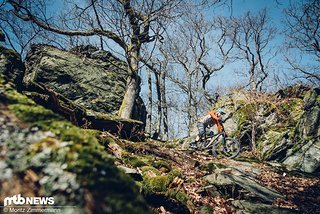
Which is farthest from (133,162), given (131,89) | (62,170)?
(131,89)

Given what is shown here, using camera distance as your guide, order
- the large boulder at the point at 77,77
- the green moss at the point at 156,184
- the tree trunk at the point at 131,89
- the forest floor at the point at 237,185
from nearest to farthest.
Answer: the green moss at the point at 156,184, the forest floor at the point at 237,185, the tree trunk at the point at 131,89, the large boulder at the point at 77,77

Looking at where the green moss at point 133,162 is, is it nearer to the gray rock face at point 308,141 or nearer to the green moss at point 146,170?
the green moss at point 146,170

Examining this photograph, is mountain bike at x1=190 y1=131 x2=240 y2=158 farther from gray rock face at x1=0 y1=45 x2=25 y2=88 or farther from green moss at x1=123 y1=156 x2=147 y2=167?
gray rock face at x1=0 y1=45 x2=25 y2=88

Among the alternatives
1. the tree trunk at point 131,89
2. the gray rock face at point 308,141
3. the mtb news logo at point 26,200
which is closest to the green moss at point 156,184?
the mtb news logo at point 26,200

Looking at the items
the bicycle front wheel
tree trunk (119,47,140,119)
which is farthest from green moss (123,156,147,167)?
the bicycle front wheel

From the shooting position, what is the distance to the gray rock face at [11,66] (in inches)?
151

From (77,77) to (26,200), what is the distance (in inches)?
407

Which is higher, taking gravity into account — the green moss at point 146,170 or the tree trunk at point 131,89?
the tree trunk at point 131,89

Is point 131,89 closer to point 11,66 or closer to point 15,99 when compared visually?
point 11,66

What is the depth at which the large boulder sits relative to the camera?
10391 mm

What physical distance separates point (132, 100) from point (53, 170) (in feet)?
28.7

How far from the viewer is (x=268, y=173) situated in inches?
311

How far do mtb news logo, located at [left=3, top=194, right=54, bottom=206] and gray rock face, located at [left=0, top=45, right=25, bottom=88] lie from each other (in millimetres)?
3077

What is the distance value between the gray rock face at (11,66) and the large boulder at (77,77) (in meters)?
5.74
